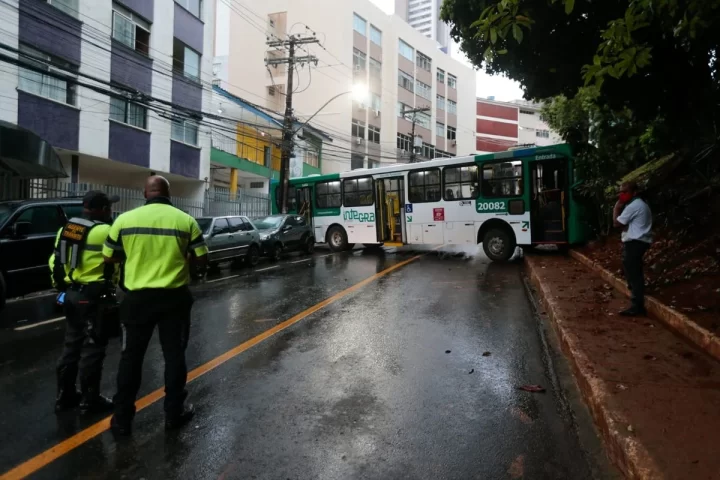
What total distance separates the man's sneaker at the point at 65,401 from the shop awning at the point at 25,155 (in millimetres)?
9276

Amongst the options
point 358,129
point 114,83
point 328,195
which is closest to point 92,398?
point 114,83

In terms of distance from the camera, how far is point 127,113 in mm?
19328

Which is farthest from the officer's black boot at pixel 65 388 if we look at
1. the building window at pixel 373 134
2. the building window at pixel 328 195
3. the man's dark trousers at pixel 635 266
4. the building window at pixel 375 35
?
the building window at pixel 375 35

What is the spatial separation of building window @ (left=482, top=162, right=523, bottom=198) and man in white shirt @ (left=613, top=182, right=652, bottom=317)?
7.80 meters

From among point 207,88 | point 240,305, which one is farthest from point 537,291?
point 207,88

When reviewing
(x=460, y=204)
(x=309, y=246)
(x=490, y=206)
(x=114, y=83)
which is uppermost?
(x=114, y=83)

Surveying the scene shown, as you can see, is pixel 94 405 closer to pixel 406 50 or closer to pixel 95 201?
pixel 95 201

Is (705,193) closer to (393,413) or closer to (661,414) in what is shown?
(661,414)

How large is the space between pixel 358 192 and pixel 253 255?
480cm

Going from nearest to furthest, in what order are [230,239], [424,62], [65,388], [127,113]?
[65,388], [230,239], [127,113], [424,62]

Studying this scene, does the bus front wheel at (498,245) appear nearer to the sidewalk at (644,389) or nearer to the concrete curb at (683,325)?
the concrete curb at (683,325)

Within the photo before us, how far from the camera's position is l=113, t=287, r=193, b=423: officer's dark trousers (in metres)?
3.67

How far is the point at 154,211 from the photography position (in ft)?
12.2

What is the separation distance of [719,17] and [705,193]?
174 inches
